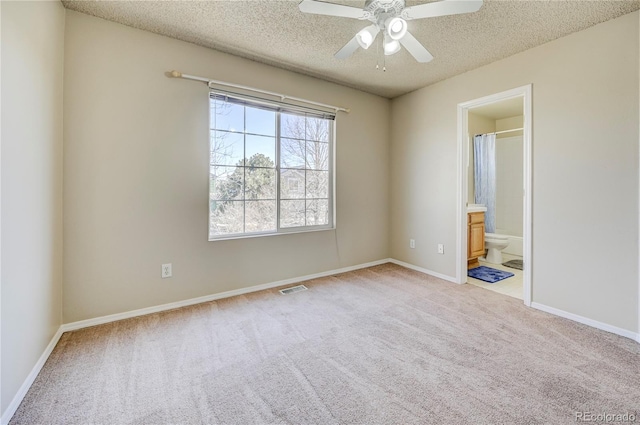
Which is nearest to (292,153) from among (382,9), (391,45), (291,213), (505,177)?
(291,213)

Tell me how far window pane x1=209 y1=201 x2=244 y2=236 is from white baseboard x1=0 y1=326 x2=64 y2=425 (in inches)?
53.9

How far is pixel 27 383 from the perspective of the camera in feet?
5.04

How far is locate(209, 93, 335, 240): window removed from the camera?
287cm

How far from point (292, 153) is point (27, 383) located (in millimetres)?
2735

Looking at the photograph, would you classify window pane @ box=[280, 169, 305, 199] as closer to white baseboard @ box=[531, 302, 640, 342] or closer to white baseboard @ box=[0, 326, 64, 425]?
white baseboard @ box=[0, 326, 64, 425]

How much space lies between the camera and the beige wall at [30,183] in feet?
4.50

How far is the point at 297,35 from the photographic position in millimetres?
2467

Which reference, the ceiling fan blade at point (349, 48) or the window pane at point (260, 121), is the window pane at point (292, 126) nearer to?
the window pane at point (260, 121)

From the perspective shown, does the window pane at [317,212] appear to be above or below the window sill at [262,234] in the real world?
above

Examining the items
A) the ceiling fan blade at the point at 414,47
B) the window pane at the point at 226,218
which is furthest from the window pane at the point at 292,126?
the ceiling fan blade at the point at 414,47

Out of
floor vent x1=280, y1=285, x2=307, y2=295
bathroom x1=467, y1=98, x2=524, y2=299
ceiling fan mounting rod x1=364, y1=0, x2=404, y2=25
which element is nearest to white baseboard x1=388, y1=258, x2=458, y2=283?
bathroom x1=467, y1=98, x2=524, y2=299

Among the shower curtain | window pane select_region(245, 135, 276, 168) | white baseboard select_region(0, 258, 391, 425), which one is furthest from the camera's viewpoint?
the shower curtain

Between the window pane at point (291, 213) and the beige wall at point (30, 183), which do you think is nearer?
the beige wall at point (30, 183)

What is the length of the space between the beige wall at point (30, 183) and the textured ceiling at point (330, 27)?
25.3 inches
